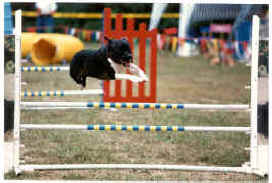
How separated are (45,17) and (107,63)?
1086cm

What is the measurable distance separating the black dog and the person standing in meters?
9.17

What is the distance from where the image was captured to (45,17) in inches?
509

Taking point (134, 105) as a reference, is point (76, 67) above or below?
above

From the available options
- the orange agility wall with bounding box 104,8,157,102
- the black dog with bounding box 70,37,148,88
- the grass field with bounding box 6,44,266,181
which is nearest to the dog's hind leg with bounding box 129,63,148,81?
the black dog with bounding box 70,37,148,88

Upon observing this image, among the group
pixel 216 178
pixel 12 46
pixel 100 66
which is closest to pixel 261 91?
pixel 216 178

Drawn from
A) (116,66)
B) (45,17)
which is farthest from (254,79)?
(45,17)

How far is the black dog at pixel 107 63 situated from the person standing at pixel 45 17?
9.17 metres

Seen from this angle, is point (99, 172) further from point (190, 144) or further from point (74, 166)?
point (190, 144)

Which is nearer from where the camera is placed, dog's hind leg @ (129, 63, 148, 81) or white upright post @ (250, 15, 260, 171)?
dog's hind leg @ (129, 63, 148, 81)

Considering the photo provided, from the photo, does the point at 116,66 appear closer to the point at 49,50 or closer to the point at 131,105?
the point at 131,105

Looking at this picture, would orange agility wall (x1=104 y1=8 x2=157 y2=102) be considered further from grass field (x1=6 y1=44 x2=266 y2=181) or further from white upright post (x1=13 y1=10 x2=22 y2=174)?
white upright post (x1=13 y1=10 x2=22 y2=174)

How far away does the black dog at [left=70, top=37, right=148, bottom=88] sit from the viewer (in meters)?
2.47

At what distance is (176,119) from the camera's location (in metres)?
4.93

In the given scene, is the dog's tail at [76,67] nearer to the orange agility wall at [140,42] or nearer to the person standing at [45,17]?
the orange agility wall at [140,42]
